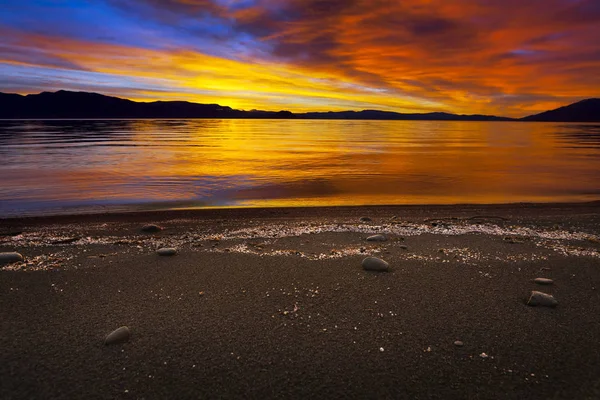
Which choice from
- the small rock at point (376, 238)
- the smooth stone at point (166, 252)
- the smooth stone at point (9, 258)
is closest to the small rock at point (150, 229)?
the smooth stone at point (166, 252)

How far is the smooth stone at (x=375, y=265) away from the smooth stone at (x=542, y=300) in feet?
6.01

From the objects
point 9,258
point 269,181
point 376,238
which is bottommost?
point 269,181

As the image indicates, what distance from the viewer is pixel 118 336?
12.8 feet

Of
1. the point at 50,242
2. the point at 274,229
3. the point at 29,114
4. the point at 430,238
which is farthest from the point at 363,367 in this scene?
the point at 29,114

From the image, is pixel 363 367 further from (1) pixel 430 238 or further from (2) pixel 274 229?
(2) pixel 274 229

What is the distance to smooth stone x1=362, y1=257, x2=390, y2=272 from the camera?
18.7ft

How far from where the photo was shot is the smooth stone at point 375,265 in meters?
5.70

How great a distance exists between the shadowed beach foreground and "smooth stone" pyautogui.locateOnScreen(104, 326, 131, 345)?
73 mm

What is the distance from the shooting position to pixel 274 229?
28.2 ft

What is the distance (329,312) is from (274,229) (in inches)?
167

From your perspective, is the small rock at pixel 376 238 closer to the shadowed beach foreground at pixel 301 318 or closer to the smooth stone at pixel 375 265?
the shadowed beach foreground at pixel 301 318

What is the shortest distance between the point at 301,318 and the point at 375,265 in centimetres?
177

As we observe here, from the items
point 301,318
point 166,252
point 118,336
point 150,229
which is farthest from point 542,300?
point 150,229

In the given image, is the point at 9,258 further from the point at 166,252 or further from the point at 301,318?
the point at 301,318
